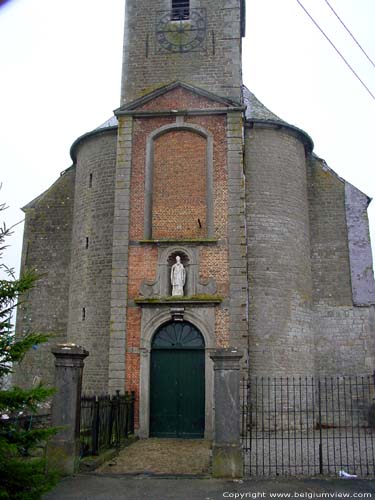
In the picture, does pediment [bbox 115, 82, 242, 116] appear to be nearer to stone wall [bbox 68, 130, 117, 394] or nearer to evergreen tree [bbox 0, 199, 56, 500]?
stone wall [bbox 68, 130, 117, 394]

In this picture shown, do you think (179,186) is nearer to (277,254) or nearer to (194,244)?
(194,244)

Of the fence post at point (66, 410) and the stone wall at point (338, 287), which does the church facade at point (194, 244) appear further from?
the fence post at point (66, 410)

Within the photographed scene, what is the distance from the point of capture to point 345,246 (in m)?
18.6

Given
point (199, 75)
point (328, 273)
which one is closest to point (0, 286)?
point (199, 75)

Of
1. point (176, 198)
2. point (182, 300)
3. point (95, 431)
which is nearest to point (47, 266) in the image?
point (176, 198)

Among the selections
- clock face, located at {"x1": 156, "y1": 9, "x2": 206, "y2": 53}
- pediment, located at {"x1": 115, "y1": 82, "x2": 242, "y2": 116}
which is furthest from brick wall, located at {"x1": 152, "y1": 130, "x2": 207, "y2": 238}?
clock face, located at {"x1": 156, "y1": 9, "x2": 206, "y2": 53}

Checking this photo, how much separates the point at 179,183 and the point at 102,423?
7.60 m

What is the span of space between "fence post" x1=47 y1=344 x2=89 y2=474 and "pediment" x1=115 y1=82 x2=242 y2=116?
914cm

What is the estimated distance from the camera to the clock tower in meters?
17.0

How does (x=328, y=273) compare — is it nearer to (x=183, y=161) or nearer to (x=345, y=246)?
(x=345, y=246)

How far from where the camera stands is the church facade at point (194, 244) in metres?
14.7

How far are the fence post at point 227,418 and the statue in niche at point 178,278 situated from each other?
214 inches

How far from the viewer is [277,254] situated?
679 inches

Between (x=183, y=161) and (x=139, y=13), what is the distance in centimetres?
542
